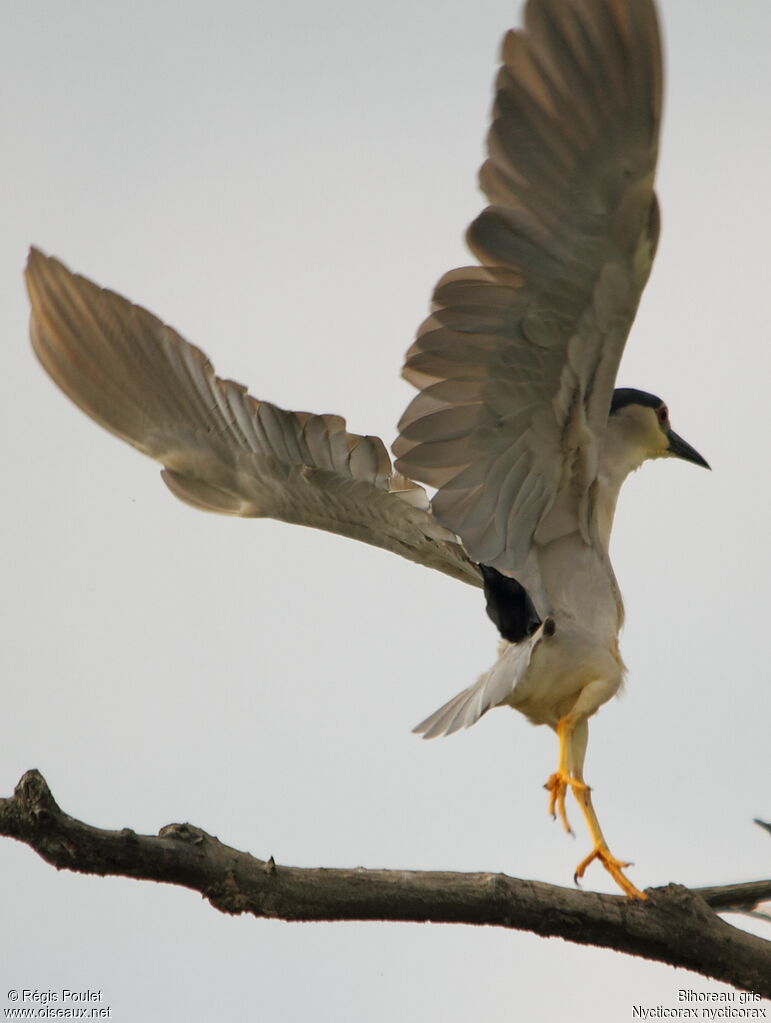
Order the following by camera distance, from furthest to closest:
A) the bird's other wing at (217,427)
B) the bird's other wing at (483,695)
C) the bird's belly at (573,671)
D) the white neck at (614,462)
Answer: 1. the bird's other wing at (217,427)
2. the white neck at (614,462)
3. the bird's belly at (573,671)
4. the bird's other wing at (483,695)

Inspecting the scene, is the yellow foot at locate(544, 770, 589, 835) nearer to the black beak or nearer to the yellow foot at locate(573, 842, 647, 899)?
the yellow foot at locate(573, 842, 647, 899)

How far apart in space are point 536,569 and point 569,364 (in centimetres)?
90

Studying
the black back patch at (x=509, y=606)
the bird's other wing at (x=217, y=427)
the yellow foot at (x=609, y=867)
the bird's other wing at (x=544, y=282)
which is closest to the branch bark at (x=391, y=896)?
the yellow foot at (x=609, y=867)

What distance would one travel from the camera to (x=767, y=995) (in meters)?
3.75

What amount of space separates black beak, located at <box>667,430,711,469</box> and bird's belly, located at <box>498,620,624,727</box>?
3.63 ft

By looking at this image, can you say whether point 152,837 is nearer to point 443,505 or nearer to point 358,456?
point 443,505

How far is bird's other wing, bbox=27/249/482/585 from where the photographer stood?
199 inches

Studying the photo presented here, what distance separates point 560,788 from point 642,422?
1511 mm

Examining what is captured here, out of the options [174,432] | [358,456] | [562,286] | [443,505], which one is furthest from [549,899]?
[174,432]

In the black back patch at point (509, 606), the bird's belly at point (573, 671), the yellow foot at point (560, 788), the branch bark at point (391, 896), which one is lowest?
the branch bark at point (391, 896)

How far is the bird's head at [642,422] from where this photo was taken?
5062 mm

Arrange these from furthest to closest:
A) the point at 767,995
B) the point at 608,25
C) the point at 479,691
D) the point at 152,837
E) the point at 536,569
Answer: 1. the point at 536,569
2. the point at 479,691
3. the point at 767,995
4. the point at 608,25
5. the point at 152,837

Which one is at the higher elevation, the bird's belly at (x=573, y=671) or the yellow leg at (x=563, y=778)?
the bird's belly at (x=573, y=671)

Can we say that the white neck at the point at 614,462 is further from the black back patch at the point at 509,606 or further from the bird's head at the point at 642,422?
the black back patch at the point at 509,606
